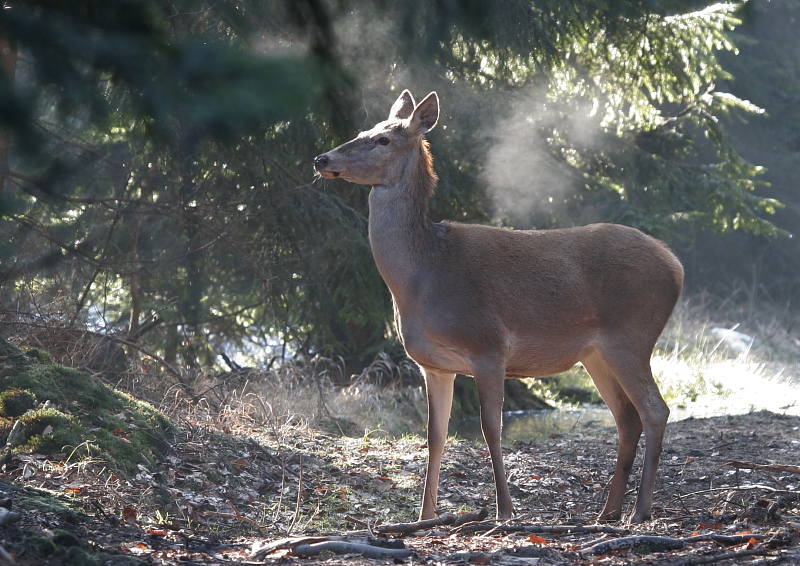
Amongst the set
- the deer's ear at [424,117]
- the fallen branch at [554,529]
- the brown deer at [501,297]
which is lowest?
the fallen branch at [554,529]

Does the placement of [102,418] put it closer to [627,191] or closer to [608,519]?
[608,519]

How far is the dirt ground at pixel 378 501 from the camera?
429 centimetres

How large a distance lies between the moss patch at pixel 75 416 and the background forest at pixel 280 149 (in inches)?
47.9

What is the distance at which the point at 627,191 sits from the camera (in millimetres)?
16094

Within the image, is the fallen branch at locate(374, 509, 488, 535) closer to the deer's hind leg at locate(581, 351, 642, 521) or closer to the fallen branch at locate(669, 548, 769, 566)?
the deer's hind leg at locate(581, 351, 642, 521)

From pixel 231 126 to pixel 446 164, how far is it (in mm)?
8128

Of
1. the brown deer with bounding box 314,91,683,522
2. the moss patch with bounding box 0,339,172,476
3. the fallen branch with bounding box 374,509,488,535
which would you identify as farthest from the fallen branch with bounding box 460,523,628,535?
the moss patch with bounding box 0,339,172,476

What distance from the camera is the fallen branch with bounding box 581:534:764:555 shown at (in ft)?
15.0

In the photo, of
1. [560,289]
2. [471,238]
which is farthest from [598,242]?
[471,238]

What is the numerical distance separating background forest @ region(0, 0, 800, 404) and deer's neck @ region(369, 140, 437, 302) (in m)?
0.69

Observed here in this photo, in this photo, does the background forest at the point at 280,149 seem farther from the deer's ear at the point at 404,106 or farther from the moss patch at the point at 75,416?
the moss patch at the point at 75,416

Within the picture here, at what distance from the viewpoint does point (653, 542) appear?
181 inches

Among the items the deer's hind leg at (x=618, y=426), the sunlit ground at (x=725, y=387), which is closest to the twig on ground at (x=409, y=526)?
the deer's hind leg at (x=618, y=426)

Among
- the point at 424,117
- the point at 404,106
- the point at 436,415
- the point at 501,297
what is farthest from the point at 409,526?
the point at 404,106
